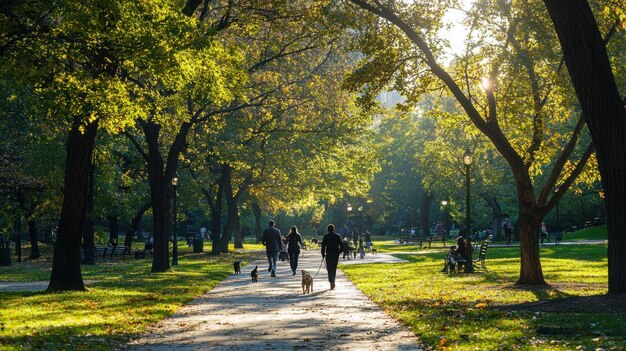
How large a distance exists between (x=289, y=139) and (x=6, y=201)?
14.8 metres

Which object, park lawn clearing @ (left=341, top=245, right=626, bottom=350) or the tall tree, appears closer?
park lawn clearing @ (left=341, top=245, right=626, bottom=350)

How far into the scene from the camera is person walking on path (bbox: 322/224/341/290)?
22969 mm

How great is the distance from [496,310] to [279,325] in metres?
4.27

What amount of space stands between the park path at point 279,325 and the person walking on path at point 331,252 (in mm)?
1559

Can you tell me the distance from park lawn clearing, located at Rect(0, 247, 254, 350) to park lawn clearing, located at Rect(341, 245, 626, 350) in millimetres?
4337

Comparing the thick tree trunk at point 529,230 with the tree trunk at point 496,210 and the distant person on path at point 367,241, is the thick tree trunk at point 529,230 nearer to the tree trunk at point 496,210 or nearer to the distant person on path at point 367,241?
the distant person on path at point 367,241

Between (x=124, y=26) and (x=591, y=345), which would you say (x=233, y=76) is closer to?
(x=124, y=26)

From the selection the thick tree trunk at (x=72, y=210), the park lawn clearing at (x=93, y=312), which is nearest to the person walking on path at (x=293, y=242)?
the park lawn clearing at (x=93, y=312)

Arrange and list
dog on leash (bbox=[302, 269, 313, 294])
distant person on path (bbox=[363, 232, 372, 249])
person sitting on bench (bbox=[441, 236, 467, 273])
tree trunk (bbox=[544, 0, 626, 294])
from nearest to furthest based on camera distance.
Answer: tree trunk (bbox=[544, 0, 626, 294]) → dog on leash (bbox=[302, 269, 313, 294]) → person sitting on bench (bbox=[441, 236, 467, 273]) → distant person on path (bbox=[363, 232, 372, 249])

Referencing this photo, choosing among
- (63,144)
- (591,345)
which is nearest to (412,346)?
(591,345)

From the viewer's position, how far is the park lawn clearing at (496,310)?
1124 cm

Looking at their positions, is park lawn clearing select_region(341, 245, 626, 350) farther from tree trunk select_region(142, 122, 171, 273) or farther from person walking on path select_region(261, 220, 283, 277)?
tree trunk select_region(142, 122, 171, 273)

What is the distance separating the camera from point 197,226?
334 feet

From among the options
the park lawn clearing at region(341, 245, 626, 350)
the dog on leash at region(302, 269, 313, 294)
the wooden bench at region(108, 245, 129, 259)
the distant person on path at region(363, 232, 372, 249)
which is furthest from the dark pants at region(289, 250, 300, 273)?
the distant person on path at region(363, 232, 372, 249)
